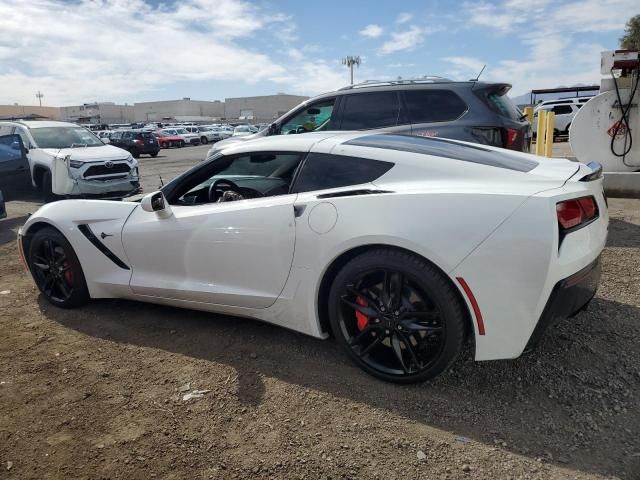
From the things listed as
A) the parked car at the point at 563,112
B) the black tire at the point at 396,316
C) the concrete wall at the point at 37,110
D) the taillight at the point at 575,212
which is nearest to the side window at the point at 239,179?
the black tire at the point at 396,316

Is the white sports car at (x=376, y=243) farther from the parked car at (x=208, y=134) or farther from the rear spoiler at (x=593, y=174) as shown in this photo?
the parked car at (x=208, y=134)

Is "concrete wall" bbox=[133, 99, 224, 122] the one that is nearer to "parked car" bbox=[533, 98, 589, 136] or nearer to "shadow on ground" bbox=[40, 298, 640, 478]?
"parked car" bbox=[533, 98, 589, 136]

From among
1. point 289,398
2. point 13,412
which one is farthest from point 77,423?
point 289,398

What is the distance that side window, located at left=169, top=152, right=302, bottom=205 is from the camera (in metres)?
3.28

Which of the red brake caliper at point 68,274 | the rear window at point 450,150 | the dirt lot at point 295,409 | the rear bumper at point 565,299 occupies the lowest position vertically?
the dirt lot at point 295,409

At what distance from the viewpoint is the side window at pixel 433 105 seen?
572 centimetres

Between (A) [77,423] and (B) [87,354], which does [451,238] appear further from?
(B) [87,354]

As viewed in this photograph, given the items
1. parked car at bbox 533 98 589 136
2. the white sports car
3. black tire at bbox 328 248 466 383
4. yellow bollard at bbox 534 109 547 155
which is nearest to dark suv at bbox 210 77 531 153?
the white sports car

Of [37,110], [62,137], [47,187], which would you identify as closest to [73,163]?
[47,187]

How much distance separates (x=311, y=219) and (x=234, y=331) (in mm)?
1239

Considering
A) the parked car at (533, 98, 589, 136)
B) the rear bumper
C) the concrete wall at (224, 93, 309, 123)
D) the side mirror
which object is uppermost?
the concrete wall at (224, 93, 309, 123)

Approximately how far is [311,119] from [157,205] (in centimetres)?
373

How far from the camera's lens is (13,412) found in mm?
2793

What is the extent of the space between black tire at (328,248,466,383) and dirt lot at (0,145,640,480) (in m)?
0.16
